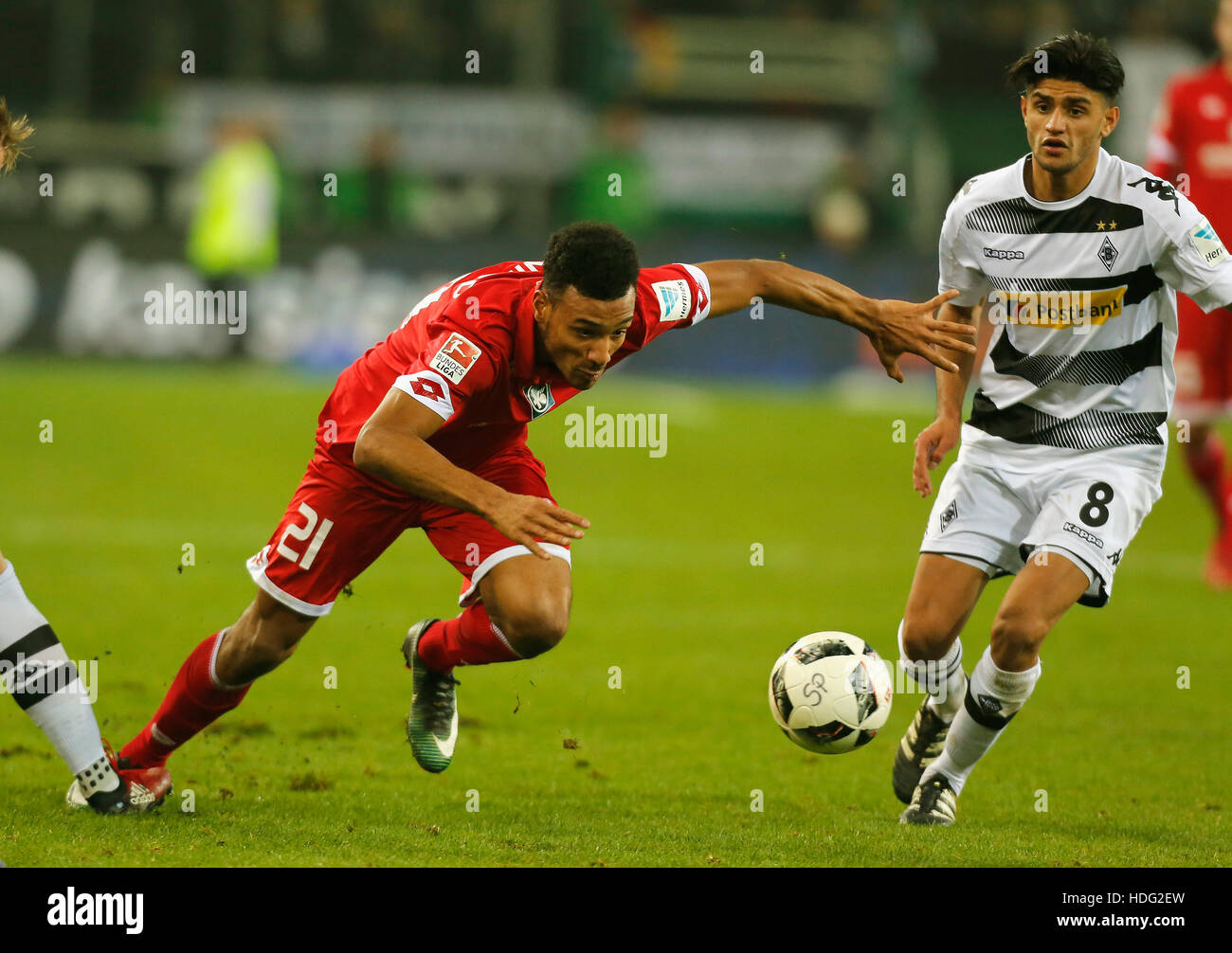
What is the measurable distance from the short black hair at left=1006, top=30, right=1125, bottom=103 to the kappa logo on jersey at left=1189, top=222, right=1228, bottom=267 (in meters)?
0.51

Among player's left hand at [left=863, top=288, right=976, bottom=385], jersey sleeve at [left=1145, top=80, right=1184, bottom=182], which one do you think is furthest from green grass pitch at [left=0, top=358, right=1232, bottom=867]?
jersey sleeve at [left=1145, top=80, right=1184, bottom=182]

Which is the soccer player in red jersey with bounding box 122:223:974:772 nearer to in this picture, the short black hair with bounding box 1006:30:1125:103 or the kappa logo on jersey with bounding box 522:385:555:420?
the kappa logo on jersey with bounding box 522:385:555:420

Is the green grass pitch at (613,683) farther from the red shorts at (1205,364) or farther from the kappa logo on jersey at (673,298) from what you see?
the kappa logo on jersey at (673,298)

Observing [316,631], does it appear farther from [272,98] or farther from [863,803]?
[272,98]

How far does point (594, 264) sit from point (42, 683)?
2056mm

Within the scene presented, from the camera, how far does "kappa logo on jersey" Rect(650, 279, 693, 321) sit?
527 cm

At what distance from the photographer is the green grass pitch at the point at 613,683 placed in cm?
503

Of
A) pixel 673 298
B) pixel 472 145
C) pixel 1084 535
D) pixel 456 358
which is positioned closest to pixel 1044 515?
pixel 1084 535

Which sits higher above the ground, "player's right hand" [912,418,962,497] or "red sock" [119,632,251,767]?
"player's right hand" [912,418,962,497]

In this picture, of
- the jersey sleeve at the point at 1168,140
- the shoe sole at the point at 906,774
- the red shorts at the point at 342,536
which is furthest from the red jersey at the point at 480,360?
the jersey sleeve at the point at 1168,140

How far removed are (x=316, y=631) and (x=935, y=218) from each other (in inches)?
599

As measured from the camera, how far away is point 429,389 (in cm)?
475

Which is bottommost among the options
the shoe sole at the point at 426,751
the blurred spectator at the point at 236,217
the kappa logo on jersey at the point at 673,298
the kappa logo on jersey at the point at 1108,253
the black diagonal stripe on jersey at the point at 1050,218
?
the shoe sole at the point at 426,751

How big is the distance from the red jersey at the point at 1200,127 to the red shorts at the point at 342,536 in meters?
5.51
